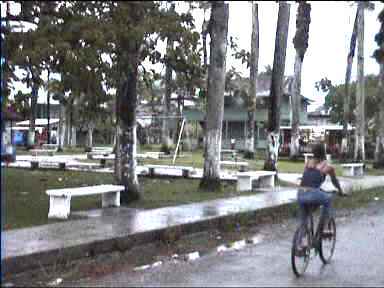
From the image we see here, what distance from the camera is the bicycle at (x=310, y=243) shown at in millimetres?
8711

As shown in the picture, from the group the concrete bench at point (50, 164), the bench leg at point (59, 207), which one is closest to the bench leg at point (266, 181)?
the concrete bench at point (50, 164)

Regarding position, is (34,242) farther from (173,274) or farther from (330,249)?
(330,249)

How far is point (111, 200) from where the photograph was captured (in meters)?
14.7

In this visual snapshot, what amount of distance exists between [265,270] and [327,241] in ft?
3.69

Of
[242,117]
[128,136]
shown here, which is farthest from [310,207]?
[242,117]

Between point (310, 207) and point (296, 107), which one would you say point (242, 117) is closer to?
point (296, 107)

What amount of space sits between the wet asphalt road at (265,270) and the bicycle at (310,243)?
5.3 inches

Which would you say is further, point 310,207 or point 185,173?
point 185,173

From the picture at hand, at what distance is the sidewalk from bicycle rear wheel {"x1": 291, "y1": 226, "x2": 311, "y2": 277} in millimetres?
2917

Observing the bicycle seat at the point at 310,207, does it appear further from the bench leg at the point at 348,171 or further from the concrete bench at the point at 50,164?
the bench leg at the point at 348,171

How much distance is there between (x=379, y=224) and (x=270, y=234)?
3038mm

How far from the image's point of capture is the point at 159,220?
12531 millimetres

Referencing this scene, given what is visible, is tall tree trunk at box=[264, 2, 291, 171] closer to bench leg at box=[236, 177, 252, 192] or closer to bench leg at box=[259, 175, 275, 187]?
bench leg at box=[259, 175, 275, 187]

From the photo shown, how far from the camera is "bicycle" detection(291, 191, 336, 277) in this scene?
343 inches
